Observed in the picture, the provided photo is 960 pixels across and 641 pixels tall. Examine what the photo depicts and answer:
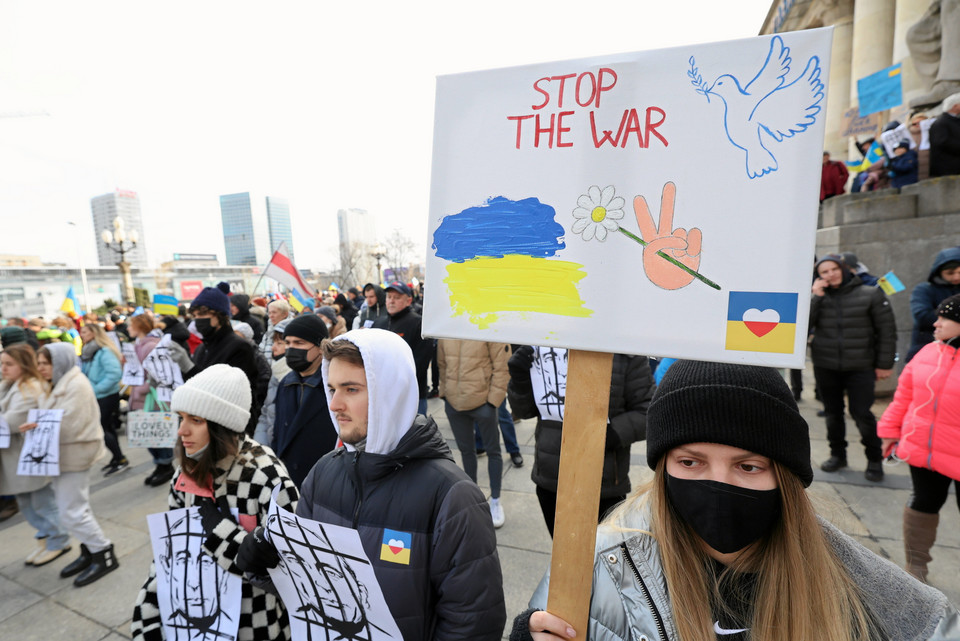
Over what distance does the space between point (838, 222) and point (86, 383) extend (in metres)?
10.0

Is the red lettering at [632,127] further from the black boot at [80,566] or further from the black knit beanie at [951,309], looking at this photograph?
the black boot at [80,566]

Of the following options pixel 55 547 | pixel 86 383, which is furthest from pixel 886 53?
pixel 55 547

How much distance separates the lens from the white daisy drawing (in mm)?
1066

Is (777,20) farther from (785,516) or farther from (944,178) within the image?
(785,516)

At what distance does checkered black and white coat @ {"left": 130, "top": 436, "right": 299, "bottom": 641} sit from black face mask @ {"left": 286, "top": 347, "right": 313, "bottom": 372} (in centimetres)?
89

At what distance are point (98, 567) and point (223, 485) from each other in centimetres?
272

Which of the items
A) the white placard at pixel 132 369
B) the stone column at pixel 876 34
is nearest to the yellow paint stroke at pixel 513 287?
the white placard at pixel 132 369

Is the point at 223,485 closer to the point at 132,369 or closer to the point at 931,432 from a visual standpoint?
the point at 931,432

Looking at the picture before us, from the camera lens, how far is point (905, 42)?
8.98 meters

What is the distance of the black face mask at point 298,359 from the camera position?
308cm

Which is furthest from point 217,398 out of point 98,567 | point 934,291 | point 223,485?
point 934,291

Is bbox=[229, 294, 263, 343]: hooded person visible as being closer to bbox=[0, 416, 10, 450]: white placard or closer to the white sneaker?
bbox=[0, 416, 10, 450]: white placard

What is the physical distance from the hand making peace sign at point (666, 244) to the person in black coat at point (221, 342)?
3945 millimetres

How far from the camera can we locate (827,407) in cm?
443
